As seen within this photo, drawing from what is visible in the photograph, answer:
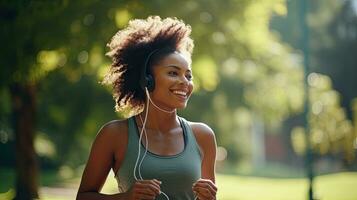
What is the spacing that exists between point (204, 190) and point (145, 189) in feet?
0.76

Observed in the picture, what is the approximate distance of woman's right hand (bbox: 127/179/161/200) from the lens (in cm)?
254

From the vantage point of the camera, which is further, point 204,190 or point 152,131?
point 152,131

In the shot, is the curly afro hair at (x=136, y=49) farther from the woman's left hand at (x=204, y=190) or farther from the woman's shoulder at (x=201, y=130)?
the woman's left hand at (x=204, y=190)

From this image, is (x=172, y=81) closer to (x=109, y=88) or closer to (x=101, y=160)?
(x=101, y=160)

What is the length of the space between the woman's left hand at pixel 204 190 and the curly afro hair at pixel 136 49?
61 centimetres

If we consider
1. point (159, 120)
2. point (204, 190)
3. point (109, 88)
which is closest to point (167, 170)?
point (204, 190)

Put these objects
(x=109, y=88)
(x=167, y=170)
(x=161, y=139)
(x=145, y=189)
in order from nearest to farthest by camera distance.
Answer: (x=145, y=189) → (x=167, y=170) → (x=161, y=139) → (x=109, y=88)

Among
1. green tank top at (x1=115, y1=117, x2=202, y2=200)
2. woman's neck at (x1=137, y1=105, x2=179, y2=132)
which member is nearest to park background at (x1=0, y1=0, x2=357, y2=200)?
woman's neck at (x1=137, y1=105, x2=179, y2=132)

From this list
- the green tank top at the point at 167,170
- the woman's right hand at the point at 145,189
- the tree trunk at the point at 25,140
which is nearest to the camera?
the woman's right hand at the point at 145,189

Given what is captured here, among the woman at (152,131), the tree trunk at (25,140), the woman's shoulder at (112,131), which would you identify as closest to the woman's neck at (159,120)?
the woman at (152,131)

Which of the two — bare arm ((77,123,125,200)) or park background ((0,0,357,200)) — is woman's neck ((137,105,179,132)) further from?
park background ((0,0,357,200))

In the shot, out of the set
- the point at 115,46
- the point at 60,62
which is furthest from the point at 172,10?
the point at 115,46

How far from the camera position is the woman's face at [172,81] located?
2924mm

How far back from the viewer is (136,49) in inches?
121
